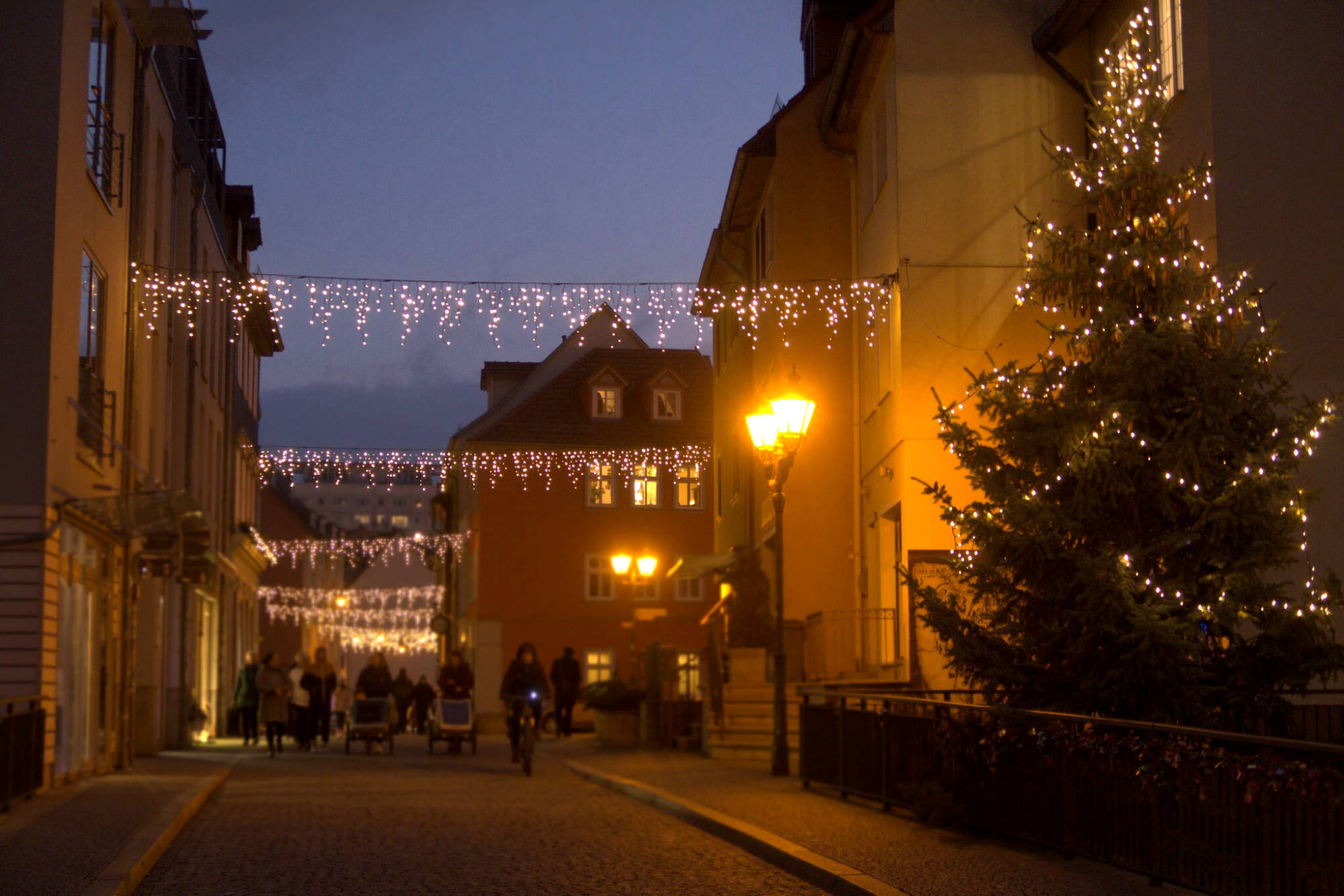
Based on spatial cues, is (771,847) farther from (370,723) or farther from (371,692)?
(371,692)

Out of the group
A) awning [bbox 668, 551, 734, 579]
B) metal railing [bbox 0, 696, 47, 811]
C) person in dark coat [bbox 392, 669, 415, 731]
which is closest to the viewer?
metal railing [bbox 0, 696, 47, 811]

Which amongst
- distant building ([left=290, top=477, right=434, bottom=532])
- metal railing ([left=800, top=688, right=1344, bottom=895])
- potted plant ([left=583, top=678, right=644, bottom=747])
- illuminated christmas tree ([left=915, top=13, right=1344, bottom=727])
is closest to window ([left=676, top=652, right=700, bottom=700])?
potted plant ([left=583, top=678, right=644, bottom=747])

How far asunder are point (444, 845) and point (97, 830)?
8.39ft

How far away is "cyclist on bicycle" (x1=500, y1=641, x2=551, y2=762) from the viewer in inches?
853

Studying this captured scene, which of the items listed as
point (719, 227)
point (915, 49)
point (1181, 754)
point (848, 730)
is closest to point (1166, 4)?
point (915, 49)

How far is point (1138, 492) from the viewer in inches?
504

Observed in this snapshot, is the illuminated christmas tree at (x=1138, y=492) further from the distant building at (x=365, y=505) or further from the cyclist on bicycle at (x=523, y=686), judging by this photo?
the distant building at (x=365, y=505)

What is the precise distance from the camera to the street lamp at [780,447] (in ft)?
57.8

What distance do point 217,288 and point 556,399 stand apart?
29.6 meters

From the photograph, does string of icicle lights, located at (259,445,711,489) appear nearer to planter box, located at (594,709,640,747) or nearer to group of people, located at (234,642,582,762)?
group of people, located at (234,642,582,762)

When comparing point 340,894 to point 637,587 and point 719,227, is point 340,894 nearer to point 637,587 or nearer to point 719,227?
point 719,227

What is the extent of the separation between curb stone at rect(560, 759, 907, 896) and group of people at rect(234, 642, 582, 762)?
464 cm

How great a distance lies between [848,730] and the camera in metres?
14.7

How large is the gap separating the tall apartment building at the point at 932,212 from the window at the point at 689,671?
7.35 ft
